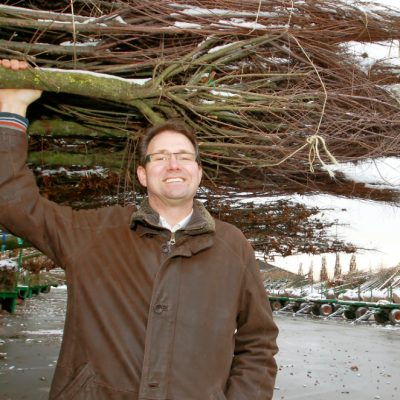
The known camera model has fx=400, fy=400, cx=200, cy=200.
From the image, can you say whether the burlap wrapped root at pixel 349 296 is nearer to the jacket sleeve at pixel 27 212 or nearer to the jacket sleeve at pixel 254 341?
the jacket sleeve at pixel 254 341

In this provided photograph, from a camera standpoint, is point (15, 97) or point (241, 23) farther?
point (241, 23)

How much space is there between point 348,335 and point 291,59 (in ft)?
42.4

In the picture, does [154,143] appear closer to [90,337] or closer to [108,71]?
[90,337]

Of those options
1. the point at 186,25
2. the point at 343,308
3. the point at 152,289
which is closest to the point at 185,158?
the point at 152,289

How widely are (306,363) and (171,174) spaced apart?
8383mm

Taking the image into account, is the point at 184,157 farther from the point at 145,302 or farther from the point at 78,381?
the point at 78,381

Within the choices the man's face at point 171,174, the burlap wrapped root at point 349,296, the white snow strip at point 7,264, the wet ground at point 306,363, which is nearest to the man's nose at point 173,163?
the man's face at point 171,174

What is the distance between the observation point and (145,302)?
164 centimetres

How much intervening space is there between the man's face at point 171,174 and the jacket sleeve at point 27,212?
1.14ft

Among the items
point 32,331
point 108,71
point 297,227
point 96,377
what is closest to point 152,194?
point 96,377

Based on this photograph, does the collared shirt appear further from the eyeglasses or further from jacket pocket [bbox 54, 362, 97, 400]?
jacket pocket [bbox 54, 362, 97, 400]

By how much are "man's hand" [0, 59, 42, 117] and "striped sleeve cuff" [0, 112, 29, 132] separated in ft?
0.31

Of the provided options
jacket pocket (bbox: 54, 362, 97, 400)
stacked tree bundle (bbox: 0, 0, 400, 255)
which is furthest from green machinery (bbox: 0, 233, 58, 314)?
jacket pocket (bbox: 54, 362, 97, 400)

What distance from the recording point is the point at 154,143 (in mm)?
1995
